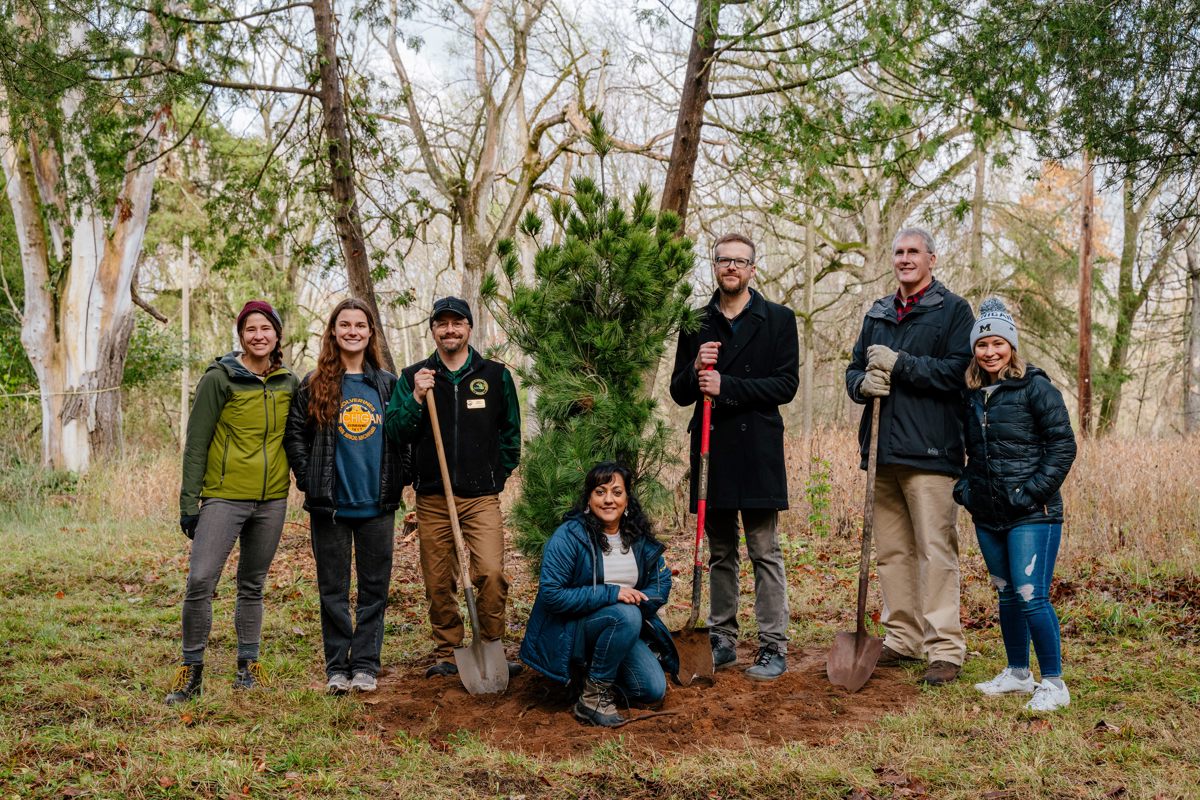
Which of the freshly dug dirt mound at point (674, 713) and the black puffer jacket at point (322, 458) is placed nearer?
the freshly dug dirt mound at point (674, 713)

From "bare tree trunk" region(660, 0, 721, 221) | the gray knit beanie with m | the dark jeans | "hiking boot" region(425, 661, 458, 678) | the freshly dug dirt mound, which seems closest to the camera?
the freshly dug dirt mound

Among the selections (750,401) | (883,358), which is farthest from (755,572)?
(883,358)

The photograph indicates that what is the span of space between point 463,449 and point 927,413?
2407mm

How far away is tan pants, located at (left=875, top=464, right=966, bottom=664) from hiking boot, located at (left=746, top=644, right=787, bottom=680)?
26.2 inches

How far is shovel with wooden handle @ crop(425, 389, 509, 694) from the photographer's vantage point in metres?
4.88

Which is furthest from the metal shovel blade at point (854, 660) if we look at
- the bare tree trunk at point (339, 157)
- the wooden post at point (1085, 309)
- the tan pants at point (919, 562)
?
the wooden post at point (1085, 309)

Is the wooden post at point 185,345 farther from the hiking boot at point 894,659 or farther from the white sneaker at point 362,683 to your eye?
the hiking boot at point 894,659

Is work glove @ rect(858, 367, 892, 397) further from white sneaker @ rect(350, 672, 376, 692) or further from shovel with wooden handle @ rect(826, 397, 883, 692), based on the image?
white sneaker @ rect(350, 672, 376, 692)

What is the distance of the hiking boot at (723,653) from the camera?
17.1 feet

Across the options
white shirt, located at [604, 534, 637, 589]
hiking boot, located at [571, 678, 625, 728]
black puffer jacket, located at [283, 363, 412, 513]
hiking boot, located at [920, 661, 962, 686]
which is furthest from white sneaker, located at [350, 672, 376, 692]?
hiking boot, located at [920, 661, 962, 686]

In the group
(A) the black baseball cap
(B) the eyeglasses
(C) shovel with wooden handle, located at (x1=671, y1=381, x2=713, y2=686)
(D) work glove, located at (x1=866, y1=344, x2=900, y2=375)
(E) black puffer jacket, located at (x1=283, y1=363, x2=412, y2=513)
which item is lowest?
(C) shovel with wooden handle, located at (x1=671, y1=381, x2=713, y2=686)

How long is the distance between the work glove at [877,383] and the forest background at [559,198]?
1.10 metres

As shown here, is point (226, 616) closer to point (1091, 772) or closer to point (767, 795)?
point (767, 795)

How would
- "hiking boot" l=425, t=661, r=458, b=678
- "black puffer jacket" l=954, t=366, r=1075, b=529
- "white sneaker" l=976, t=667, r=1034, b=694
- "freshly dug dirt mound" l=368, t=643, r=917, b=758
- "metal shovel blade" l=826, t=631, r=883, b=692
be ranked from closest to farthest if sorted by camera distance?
"freshly dug dirt mound" l=368, t=643, r=917, b=758
"black puffer jacket" l=954, t=366, r=1075, b=529
"white sneaker" l=976, t=667, r=1034, b=694
"metal shovel blade" l=826, t=631, r=883, b=692
"hiking boot" l=425, t=661, r=458, b=678
